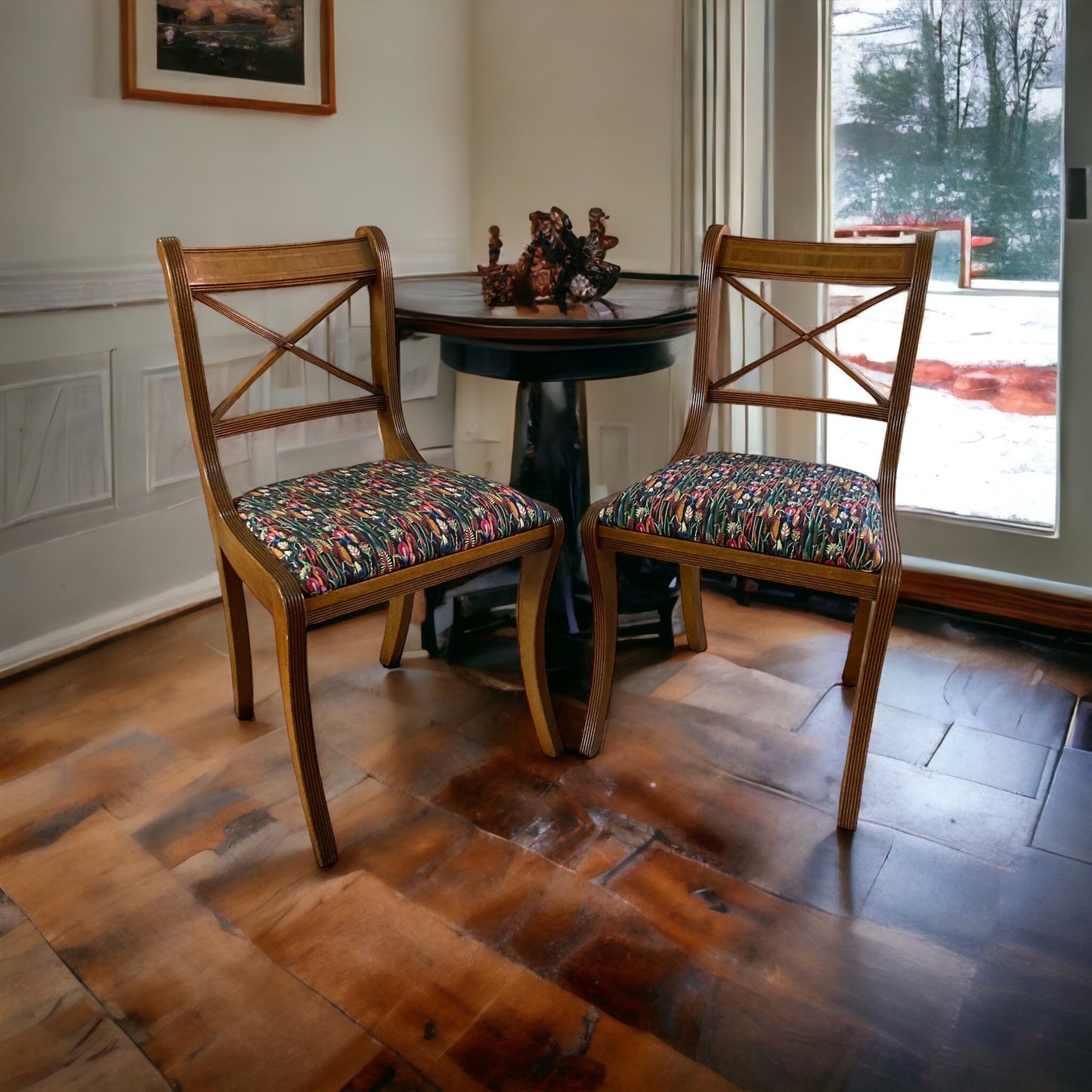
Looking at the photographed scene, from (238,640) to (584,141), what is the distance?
6.04 feet

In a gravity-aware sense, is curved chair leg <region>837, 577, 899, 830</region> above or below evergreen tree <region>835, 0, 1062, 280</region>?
below

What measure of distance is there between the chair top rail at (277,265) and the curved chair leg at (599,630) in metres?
0.74

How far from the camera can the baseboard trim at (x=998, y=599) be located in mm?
2771

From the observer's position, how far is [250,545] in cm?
190

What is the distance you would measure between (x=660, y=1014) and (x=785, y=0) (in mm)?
2579

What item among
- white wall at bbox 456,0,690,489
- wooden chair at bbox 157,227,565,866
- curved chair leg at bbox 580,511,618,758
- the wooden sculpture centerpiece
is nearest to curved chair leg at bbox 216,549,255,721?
wooden chair at bbox 157,227,565,866

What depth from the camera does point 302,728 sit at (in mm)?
1857

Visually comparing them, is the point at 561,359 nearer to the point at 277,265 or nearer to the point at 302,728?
the point at 277,265

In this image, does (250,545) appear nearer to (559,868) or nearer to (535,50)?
(559,868)

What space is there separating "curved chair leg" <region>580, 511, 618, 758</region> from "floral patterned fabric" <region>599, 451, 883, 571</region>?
0.21 feet

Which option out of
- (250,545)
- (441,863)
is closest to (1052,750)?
(441,863)

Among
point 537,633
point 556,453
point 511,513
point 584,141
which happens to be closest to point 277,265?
point 511,513

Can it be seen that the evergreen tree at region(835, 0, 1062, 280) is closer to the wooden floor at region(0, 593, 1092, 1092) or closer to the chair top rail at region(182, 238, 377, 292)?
the wooden floor at region(0, 593, 1092, 1092)

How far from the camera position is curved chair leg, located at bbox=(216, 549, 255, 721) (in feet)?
7.31
